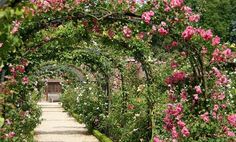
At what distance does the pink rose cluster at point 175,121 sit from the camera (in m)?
6.70

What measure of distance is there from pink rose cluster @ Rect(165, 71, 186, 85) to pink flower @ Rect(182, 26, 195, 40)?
71cm

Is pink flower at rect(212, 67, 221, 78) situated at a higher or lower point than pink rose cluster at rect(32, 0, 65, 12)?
lower

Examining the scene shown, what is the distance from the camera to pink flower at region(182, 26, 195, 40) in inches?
250

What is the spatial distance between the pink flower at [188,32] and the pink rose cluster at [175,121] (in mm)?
946

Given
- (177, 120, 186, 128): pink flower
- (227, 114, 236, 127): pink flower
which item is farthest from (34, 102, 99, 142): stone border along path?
(227, 114, 236, 127): pink flower

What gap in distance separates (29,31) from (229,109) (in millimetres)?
2723

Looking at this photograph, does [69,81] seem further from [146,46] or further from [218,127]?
[218,127]

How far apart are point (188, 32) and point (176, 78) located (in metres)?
0.85

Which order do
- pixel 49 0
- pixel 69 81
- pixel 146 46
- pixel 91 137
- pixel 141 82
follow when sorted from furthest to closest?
1. pixel 69 81
2. pixel 91 137
3. pixel 141 82
4. pixel 146 46
5. pixel 49 0

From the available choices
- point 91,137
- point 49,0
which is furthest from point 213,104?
point 91,137

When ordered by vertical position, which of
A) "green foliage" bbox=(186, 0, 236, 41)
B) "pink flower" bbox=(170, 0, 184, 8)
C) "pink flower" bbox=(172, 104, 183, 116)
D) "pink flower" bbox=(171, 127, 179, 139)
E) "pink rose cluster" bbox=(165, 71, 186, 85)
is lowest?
"pink flower" bbox=(171, 127, 179, 139)

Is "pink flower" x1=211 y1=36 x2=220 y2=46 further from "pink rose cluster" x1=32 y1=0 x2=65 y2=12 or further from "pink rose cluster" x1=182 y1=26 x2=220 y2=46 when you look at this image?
"pink rose cluster" x1=32 y1=0 x2=65 y2=12

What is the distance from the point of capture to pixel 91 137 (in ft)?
49.1

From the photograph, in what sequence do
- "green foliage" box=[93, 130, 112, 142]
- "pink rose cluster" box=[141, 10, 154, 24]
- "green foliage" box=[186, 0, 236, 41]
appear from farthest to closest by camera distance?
"green foliage" box=[186, 0, 236, 41] < "green foliage" box=[93, 130, 112, 142] < "pink rose cluster" box=[141, 10, 154, 24]
